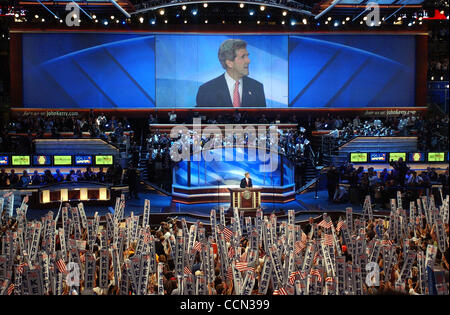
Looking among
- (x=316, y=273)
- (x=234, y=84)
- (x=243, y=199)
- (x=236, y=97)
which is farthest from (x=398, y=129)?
(x=316, y=273)

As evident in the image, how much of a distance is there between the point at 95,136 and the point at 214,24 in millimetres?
8610

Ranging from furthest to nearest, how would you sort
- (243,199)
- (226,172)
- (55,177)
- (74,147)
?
(74,147) < (55,177) < (226,172) < (243,199)

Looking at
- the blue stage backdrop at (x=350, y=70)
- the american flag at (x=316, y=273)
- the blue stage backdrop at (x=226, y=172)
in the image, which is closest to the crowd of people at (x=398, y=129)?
the blue stage backdrop at (x=350, y=70)

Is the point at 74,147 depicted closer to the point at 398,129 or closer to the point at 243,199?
the point at 243,199

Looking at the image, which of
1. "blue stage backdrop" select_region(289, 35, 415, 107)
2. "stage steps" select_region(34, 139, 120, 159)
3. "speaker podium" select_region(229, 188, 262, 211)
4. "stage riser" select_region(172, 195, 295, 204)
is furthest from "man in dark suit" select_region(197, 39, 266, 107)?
"speaker podium" select_region(229, 188, 262, 211)

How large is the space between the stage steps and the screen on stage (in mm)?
4811

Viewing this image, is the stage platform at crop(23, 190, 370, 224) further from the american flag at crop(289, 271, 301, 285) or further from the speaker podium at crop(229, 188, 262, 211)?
the american flag at crop(289, 271, 301, 285)

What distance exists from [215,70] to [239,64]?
1218mm

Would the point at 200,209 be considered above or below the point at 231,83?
below

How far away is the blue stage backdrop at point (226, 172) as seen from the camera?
17.6 meters

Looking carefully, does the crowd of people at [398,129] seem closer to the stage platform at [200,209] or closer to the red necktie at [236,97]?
the red necktie at [236,97]

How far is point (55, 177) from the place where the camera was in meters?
18.0

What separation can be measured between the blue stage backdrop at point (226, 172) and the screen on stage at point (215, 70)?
843 centimetres

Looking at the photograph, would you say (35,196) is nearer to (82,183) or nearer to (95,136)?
(82,183)
